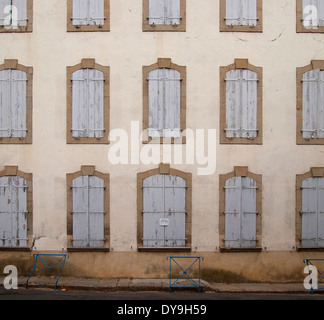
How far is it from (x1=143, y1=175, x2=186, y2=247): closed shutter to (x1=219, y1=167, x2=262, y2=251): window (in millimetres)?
1025

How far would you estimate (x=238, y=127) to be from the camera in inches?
473

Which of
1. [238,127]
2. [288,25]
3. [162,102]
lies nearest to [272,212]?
[238,127]

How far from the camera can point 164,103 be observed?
12.0 m

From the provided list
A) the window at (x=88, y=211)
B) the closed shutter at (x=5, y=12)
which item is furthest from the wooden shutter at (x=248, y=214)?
the closed shutter at (x=5, y=12)

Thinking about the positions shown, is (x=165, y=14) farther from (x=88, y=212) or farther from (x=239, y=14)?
(x=88, y=212)

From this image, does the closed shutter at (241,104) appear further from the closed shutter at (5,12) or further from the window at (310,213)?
the closed shutter at (5,12)

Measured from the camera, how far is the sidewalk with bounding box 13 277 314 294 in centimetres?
1127

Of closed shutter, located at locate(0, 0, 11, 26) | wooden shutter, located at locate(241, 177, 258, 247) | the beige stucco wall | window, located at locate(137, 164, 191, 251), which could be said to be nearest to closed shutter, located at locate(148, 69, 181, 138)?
the beige stucco wall

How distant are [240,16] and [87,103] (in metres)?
4.54

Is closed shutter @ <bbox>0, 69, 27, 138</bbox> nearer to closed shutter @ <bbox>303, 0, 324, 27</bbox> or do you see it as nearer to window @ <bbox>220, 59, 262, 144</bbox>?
window @ <bbox>220, 59, 262, 144</bbox>

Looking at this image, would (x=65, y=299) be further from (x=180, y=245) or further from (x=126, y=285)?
(x=180, y=245)

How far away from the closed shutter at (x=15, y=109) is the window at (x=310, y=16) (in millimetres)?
7265

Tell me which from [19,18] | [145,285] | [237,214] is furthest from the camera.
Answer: [19,18]

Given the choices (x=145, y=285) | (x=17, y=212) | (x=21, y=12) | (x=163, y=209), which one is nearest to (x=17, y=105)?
(x=21, y=12)
